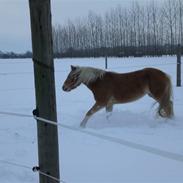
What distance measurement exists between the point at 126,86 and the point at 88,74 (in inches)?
26.9

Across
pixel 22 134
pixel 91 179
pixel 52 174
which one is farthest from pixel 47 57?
pixel 22 134

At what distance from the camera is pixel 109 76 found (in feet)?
21.0

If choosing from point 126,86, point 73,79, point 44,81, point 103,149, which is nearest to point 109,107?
point 126,86

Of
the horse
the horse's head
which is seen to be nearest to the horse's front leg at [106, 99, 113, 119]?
the horse

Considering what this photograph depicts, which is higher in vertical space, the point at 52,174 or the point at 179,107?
the point at 52,174

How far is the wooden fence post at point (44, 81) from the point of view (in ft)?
8.06

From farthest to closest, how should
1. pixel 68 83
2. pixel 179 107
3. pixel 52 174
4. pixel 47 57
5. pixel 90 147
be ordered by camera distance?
pixel 179 107 → pixel 68 83 → pixel 90 147 → pixel 52 174 → pixel 47 57

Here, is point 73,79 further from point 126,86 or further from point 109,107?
point 126,86

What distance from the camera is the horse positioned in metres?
6.30

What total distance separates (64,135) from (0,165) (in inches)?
55.5

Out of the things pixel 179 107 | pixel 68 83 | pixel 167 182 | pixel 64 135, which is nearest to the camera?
pixel 167 182

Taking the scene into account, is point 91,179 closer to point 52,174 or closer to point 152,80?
point 52,174

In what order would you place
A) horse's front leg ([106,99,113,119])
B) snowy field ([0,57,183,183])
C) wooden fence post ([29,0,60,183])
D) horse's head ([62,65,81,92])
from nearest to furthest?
wooden fence post ([29,0,60,183])
snowy field ([0,57,183,183])
horse's head ([62,65,81,92])
horse's front leg ([106,99,113,119])

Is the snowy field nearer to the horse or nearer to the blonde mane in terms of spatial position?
the horse
